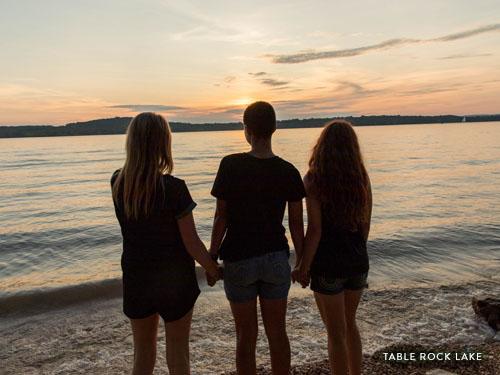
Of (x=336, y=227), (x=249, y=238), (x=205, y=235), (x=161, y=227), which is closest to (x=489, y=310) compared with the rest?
(x=336, y=227)

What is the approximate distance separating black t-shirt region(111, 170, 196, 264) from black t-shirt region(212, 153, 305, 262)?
0.38 m

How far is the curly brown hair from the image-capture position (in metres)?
3.53

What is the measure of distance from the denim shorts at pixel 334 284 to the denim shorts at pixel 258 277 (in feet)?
1.13

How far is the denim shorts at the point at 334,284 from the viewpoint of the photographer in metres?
3.56

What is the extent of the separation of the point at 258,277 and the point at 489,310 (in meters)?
5.18

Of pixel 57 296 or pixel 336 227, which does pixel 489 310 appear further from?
pixel 57 296

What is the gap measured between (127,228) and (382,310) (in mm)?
5927

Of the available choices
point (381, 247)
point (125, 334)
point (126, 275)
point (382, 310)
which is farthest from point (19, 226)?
point (126, 275)

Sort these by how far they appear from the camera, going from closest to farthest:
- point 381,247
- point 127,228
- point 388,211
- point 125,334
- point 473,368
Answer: point 127,228
point 473,368
point 125,334
point 381,247
point 388,211

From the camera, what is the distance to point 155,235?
300cm

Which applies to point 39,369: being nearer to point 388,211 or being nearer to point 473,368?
point 473,368

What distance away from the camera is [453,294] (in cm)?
830

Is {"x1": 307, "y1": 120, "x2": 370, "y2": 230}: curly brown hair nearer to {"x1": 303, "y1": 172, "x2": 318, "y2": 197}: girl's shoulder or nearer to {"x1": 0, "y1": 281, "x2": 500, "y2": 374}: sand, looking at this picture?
{"x1": 303, "y1": 172, "x2": 318, "y2": 197}: girl's shoulder

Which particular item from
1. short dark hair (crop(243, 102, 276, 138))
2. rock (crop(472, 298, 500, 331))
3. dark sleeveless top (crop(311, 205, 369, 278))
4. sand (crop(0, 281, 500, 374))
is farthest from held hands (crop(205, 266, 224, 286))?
rock (crop(472, 298, 500, 331))
